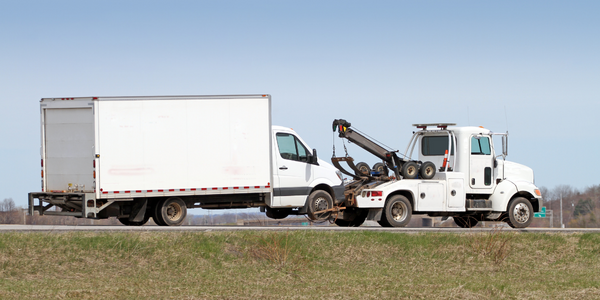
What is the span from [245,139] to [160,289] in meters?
7.80

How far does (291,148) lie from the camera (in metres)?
19.8

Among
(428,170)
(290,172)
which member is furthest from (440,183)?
(290,172)

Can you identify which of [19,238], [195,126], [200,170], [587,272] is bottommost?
[587,272]

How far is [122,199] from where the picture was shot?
1809 centimetres

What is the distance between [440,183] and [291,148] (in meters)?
4.68

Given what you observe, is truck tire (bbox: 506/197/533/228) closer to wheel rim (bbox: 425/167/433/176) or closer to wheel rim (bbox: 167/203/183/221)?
wheel rim (bbox: 425/167/433/176)

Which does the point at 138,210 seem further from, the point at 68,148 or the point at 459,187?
the point at 459,187

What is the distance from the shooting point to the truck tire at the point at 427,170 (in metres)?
20.9

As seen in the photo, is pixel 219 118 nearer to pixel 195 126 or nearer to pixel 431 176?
pixel 195 126

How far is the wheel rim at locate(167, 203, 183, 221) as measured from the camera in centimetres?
1881

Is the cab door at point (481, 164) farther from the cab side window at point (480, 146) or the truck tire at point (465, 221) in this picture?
the truck tire at point (465, 221)

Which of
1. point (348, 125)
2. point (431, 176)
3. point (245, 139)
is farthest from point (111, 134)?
point (431, 176)

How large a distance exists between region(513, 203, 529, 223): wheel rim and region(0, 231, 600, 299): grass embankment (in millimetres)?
4049

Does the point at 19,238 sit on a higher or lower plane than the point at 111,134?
lower
